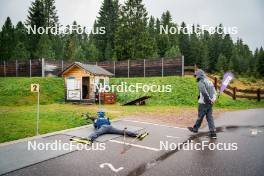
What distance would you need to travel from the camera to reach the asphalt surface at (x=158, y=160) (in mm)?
5059

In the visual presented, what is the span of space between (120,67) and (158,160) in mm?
24968

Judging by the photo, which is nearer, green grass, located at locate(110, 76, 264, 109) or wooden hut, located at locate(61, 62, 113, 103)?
green grass, located at locate(110, 76, 264, 109)

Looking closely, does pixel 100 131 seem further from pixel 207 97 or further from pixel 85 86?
pixel 85 86

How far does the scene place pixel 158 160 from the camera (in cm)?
580

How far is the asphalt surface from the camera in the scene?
5059mm

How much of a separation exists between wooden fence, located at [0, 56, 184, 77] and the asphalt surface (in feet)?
64.1

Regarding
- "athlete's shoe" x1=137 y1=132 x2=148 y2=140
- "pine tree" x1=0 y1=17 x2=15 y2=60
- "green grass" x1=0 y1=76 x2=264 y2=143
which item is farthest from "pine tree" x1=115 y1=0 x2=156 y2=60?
"athlete's shoe" x1=137 y1=132 x2=148 y2=140

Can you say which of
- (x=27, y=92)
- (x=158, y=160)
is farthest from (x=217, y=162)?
(x=27, y=92)

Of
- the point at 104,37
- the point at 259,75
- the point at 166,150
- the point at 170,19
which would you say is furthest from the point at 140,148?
the point at 170,19

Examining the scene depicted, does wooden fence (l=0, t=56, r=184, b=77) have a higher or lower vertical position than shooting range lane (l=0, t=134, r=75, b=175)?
higher

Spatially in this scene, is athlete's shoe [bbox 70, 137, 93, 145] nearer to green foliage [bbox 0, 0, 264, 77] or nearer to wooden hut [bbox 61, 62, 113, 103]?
wooden hut [bbox 61, 62, 113, 103]

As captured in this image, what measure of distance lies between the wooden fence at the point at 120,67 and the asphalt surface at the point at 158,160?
Result: 1954 centimetres

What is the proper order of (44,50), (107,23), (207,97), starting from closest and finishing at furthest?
1. (207,97)
2. (44,50)
3. (107,23)

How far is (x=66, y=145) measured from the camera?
7016 millimetres
